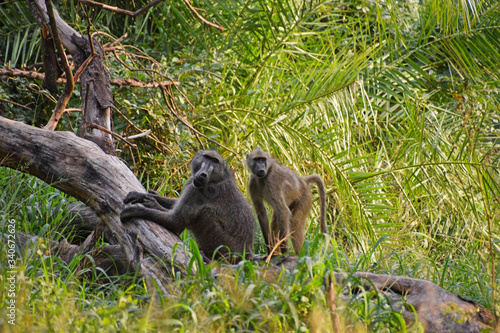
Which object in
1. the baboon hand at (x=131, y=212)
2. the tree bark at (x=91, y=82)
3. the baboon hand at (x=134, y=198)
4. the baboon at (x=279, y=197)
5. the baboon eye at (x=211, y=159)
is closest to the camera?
the baboon hand at (x=131, y=212)

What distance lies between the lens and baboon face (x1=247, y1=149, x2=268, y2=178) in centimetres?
413

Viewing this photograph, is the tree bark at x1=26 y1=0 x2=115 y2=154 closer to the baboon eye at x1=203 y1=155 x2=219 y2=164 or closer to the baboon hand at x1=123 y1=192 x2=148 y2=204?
the baboon hand at x1=123 y1=192 x2=148 y2=204

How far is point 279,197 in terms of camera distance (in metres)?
4.14

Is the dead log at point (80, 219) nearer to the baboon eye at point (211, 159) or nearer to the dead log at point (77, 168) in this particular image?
the dead log at point (77, 168)

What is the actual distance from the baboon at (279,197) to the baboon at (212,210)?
49 cm

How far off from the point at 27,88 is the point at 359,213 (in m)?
4.46

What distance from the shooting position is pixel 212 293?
2391mm

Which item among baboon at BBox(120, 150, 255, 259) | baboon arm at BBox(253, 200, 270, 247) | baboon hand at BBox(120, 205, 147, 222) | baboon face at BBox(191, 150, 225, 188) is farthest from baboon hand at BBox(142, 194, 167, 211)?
baboon arm at BBox(253, 200, 270, 247)

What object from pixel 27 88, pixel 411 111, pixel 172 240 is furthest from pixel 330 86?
pixel 27 88

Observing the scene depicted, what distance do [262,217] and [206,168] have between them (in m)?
0.95

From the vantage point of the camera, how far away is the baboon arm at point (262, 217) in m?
4.18

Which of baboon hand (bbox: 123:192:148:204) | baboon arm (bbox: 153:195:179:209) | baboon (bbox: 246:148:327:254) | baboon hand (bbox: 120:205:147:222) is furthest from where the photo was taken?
baboon (bbox: 246:148:327:254)

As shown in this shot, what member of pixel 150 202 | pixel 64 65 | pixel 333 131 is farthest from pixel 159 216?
pixel 333 131

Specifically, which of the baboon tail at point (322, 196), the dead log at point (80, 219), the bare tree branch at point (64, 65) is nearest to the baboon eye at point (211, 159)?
the baboon tail at point (322, 196)
